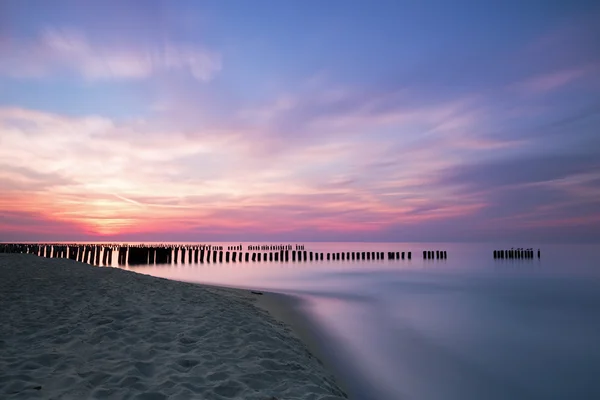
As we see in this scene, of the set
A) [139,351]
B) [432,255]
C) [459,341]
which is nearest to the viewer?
[139,351]

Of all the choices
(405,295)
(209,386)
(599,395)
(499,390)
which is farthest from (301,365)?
(405,295)

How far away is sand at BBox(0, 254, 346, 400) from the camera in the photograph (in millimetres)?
5332

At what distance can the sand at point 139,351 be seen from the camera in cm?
533

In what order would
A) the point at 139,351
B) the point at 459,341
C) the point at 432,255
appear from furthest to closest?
the point at 432,255 → the point at 459,341 → the point at 139,351

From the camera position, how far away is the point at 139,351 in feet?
21.8

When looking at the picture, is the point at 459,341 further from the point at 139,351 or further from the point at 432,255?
the point at 432,255

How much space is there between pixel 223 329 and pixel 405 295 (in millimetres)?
17445

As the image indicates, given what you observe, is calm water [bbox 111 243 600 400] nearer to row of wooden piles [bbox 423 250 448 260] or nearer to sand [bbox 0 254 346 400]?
sand [bbox 0 254 346 400]

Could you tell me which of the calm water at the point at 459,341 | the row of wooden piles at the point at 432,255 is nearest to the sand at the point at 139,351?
the calm water at the point at 459,341

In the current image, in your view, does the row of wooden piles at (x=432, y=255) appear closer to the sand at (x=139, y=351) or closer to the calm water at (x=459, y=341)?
the calm water at (x=459, y=341)

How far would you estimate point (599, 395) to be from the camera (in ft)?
28.1

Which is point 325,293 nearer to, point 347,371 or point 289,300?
point 289,300

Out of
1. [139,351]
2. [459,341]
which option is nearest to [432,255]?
[459,341]

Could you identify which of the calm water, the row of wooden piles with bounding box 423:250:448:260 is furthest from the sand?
the row of wooden piles with bounding box 423:250:448:260
